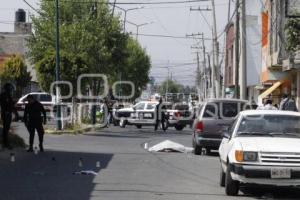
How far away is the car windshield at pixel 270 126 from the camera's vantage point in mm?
13617

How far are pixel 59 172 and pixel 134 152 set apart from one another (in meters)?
7.52

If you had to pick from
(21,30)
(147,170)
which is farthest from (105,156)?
(21,30)

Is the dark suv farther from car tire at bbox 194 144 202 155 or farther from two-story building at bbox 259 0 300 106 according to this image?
two-story building at bbox 259 0 300 106

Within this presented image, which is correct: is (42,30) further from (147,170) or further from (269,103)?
(147,170)

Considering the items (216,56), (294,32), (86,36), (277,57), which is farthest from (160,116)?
(216,56)

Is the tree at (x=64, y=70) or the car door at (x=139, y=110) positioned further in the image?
the car door at (x=139, y=110)

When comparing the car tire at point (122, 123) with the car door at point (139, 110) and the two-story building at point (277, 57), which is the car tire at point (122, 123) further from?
the two-story building at point (277, 57)

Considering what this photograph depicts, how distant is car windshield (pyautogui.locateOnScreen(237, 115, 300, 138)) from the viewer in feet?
44.7

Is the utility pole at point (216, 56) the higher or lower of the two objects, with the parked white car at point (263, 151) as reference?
higher

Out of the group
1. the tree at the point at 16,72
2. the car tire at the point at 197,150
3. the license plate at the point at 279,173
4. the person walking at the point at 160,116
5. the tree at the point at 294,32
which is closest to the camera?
the license plate at the point at 279,173

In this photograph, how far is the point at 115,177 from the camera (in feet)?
51.9

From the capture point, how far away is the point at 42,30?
4347cm

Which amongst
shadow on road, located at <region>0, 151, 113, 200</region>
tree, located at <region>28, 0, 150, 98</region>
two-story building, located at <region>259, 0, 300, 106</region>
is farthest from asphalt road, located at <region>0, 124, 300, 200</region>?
tree, located at <region>28, 0, 150, 98</region>

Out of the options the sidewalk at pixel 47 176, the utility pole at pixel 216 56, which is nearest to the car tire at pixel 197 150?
the sidewalk at pixel 47 176
